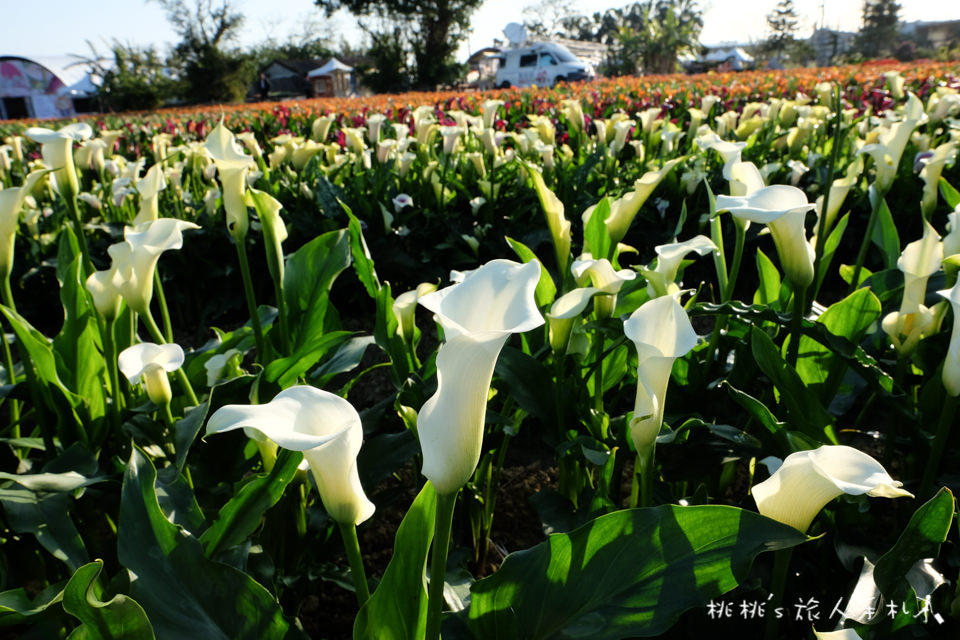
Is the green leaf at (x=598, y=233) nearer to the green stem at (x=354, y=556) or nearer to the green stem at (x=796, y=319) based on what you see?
the green stem at (x=796, y=319)

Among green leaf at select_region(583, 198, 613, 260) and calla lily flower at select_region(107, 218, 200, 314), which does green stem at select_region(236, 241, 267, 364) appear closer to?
calla lily flower at select_region(107, 218, 200, 314)

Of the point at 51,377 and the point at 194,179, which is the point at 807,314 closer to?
the point at 51,377

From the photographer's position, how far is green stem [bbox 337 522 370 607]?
0.81m

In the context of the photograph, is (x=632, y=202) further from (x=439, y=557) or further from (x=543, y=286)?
(x=439, y=557)

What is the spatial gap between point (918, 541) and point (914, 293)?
54cm

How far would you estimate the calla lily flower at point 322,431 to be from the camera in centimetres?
64

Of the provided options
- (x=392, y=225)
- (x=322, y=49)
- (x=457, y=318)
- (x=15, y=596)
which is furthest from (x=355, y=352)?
(x=322, y=49)

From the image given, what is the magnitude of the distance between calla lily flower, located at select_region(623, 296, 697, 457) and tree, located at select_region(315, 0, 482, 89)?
108 feet

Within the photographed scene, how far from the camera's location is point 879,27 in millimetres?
66125

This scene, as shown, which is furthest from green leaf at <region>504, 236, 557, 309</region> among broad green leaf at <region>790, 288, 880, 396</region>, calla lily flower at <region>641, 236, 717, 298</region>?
broad green leaf at <region>790, 288, 880, 396</region>

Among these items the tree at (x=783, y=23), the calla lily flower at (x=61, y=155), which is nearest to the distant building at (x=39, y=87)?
the calla lily flower at (x=61, y=155)

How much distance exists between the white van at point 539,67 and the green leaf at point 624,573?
86.1ft

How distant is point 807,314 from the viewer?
1637mm

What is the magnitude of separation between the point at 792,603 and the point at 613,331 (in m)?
0.62
